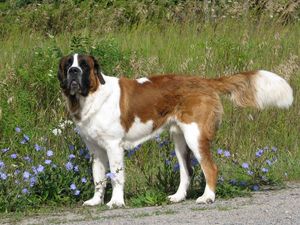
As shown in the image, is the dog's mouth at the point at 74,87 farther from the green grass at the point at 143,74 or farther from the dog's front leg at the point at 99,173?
the green grass at the point at 143,74

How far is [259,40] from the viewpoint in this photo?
16375 mm

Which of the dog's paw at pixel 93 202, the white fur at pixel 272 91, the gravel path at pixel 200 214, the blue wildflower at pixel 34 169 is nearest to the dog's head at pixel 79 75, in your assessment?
the blue wildflower at pixel 34 169

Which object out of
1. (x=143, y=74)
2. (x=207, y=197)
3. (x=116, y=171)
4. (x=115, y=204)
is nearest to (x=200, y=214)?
(x=207, y=197)

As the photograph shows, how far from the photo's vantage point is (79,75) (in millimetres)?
9391

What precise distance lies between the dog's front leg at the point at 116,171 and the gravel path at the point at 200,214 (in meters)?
0.36

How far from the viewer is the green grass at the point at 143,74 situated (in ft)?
32.8

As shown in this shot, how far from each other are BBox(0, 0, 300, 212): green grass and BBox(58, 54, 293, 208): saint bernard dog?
0.31 m

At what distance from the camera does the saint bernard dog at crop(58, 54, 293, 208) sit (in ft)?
31.0

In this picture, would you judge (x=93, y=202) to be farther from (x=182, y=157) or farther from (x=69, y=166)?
(x=182, y=157)

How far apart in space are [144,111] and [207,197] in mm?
1330

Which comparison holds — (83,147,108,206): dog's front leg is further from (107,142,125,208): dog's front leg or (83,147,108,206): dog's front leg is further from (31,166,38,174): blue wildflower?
(31,166,38,174): blue wildflower

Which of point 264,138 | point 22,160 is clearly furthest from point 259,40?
point 22,160

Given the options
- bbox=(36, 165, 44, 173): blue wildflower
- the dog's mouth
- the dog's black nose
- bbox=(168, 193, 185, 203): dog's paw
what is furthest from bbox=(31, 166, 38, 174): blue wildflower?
bbox=(168, 193, 185, 203): dog's paw

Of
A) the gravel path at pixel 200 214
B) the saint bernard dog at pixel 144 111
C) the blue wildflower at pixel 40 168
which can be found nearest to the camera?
the gravel path at pixel 200 214
